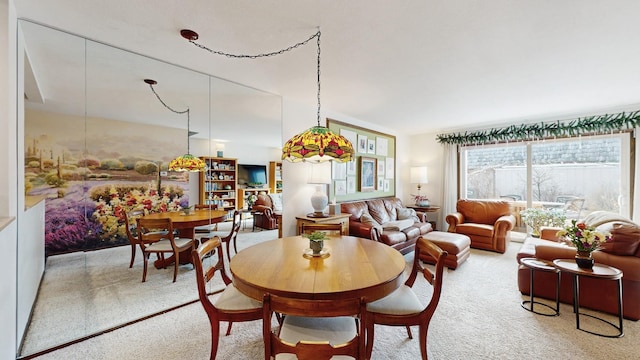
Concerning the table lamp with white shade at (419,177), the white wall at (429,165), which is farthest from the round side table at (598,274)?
the white wall at (429,165)

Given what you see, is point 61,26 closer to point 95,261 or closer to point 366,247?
point 95,261

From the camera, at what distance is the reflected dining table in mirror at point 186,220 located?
8.63ft

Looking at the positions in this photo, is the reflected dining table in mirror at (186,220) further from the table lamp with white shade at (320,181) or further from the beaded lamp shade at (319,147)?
the beaded lamp shade at (319,147)

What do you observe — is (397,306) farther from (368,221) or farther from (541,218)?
(541,218)

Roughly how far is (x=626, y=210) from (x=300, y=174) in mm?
5341

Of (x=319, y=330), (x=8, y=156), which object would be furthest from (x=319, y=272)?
(x=8, y=156)

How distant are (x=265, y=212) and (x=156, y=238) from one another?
1.39m

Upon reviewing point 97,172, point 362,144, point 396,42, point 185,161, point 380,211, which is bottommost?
point 380,211

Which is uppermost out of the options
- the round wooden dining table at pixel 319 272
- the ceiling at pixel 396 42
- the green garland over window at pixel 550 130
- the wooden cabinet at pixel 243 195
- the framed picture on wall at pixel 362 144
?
the ceiling at pixel 396 42

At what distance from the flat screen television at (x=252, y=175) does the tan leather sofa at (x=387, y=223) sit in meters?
1.43

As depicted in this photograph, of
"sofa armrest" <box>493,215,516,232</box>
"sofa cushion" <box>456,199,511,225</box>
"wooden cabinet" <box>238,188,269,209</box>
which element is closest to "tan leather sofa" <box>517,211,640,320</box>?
"sofa armrest" <box>493,215,516,232</box>

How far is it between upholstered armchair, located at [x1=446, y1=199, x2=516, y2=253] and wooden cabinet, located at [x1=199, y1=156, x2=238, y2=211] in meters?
4.06

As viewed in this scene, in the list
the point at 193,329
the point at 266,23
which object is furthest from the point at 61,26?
the point at 193,329

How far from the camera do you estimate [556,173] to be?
4.91 meters
